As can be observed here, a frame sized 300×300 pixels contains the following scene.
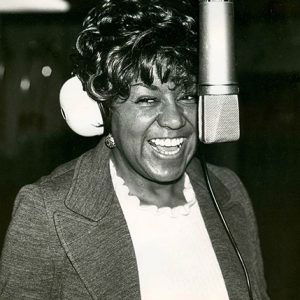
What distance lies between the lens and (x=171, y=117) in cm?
127

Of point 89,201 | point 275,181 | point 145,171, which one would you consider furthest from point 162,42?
point 275,181

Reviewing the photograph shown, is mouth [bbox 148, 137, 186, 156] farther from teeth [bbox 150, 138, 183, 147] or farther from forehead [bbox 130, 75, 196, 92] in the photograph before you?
forehead [bbox 130, 75, 196, 92]

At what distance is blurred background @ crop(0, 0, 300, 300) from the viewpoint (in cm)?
291

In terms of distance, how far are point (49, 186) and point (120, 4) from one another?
1.74ft

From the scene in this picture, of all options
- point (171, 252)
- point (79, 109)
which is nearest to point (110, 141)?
point (79, 109)

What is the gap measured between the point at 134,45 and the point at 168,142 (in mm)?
275

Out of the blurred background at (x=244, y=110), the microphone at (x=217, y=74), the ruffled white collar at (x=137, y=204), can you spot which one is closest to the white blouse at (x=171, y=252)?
the ruffled white collar at (x=137, y=204)

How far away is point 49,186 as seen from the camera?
134 cm

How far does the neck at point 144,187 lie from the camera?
1434 millimetres

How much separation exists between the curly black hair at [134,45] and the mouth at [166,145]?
15cm

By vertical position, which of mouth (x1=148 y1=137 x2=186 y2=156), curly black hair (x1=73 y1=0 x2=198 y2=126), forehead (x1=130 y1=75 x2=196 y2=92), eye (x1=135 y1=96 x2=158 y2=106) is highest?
curly black hair (x1=73 y1=0 x2=198 y2=126)

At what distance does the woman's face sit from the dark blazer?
14 cm

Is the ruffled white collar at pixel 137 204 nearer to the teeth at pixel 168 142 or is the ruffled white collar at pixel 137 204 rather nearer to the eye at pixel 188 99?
the teeth at pixel 168 142

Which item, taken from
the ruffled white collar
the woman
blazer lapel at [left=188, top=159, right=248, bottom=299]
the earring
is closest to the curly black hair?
the woman
